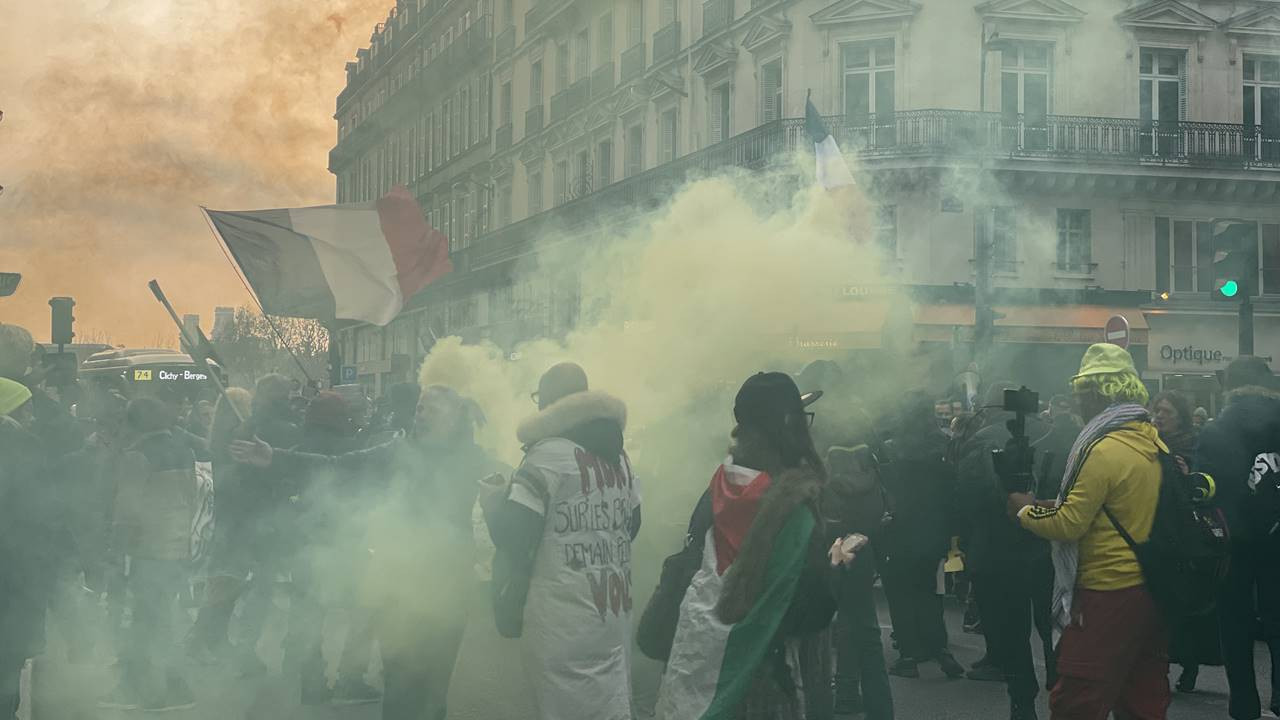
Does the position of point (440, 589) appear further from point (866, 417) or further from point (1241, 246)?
point (1241, 246)

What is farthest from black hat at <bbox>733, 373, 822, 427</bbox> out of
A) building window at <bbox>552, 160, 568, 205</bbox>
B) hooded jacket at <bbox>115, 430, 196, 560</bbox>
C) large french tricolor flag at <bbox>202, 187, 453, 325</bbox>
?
building window at <bbox>552, 160, 568, 205</bbox>

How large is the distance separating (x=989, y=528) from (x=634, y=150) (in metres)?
24.5

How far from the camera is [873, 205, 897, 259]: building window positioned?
23.0 meters

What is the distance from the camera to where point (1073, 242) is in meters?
24.1

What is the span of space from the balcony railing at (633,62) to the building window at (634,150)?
114 centimetres

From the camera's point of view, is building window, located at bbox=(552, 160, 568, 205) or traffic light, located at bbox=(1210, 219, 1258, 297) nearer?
traffic light, located at bbox=(1210, 219, 1258, 297)

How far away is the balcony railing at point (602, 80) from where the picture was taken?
31.9m

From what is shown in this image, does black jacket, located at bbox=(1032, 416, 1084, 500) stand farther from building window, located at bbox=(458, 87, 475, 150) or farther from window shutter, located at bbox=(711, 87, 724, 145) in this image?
building window, located at bbox=(458, 87, 475, 150)

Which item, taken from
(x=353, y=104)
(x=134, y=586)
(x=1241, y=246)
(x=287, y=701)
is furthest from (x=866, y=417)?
(x=353, y=104)

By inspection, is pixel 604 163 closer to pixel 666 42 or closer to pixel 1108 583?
pixel 666 42

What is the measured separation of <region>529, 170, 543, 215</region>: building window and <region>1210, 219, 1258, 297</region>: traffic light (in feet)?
86.2

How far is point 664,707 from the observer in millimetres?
3967

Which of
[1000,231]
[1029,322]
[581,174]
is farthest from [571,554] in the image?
[581,174]

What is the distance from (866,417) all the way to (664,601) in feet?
10.2
